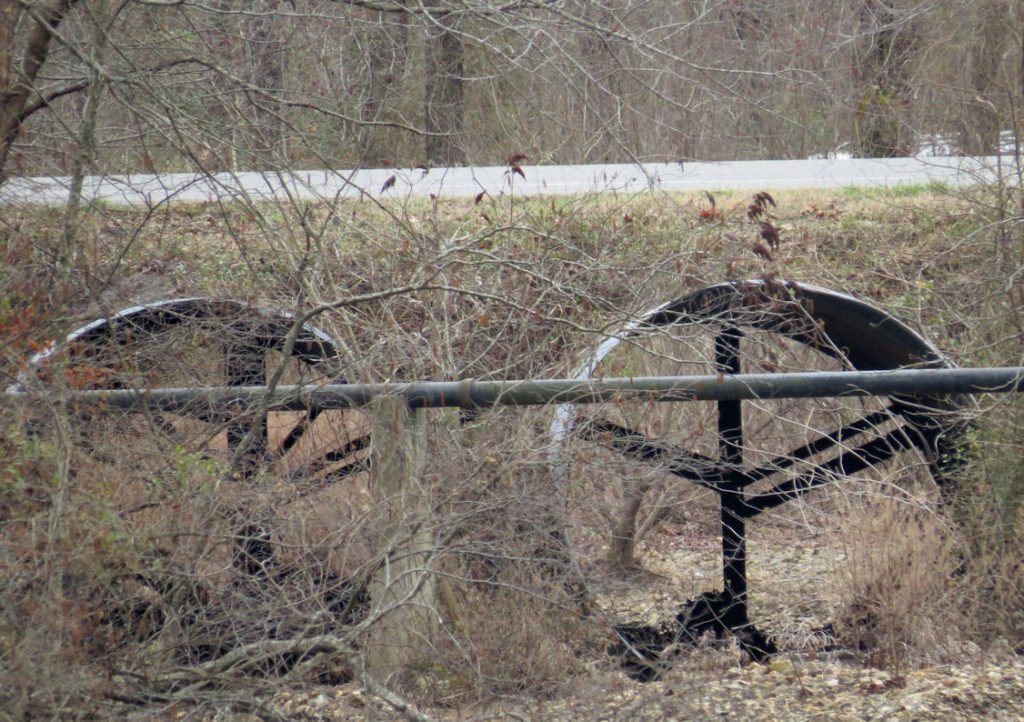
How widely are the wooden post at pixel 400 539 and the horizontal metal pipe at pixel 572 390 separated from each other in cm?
11

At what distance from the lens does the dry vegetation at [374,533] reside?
366cm

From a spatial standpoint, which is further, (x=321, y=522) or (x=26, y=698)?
(x=321, y=522)

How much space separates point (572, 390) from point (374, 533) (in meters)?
0.92

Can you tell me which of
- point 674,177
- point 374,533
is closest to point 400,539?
point 374,533

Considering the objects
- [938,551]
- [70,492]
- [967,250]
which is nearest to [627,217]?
[967,250]

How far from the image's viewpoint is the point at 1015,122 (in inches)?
319

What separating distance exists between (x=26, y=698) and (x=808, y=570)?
4.75 metres

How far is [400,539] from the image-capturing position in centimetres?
414

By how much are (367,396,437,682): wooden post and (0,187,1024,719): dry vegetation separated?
0.03 m

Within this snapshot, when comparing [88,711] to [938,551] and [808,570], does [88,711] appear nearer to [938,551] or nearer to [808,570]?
[938,551]

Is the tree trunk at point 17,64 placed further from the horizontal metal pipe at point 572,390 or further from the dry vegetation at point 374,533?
the horizontal metal pipe at point 572,390

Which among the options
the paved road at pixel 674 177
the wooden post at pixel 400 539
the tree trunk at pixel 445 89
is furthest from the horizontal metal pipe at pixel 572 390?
the paved road at pixel 674 177

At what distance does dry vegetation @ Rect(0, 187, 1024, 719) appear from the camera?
366 centimetres

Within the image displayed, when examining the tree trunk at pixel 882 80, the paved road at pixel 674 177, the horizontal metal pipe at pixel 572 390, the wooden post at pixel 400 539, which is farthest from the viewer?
the tree trunk at pixel 882 80
